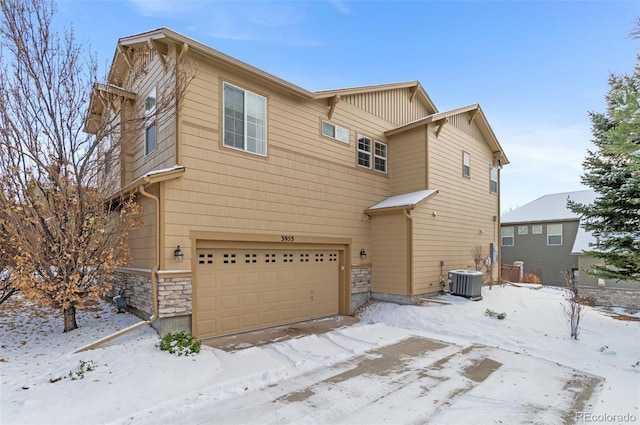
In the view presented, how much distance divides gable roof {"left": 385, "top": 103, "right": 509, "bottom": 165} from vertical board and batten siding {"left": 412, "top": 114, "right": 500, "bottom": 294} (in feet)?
1.12

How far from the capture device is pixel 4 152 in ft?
21.6

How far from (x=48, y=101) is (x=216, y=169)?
3465 mm

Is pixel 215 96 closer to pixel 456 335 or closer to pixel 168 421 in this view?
pixel 168 421

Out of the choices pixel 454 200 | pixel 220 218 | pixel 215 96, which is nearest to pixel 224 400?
pixel 220 218

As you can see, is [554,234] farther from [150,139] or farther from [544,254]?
[150,139]

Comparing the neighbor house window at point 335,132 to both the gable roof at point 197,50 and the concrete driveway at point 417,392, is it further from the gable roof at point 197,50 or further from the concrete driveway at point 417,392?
the concrete driveway at point 417,392

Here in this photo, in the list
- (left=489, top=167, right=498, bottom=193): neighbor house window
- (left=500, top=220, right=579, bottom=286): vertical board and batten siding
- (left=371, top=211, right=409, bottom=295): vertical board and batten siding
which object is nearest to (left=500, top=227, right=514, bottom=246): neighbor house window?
(left=500, top=220, right=579, bottom=286): vertical board and batten siding

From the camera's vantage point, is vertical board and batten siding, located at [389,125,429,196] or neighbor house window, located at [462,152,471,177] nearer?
vertical board and batten siding, located at [389,125,429,196]

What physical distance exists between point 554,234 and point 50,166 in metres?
25.8

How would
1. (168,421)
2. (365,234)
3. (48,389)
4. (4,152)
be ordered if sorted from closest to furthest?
(168,421)
(48,389)
(4,152)
(365,234)

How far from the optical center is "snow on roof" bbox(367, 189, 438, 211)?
10.6 m

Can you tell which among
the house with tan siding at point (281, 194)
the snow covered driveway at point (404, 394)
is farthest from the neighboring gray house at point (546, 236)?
the snow covered driveway at point (404, 394)

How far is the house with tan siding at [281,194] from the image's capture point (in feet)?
24.2

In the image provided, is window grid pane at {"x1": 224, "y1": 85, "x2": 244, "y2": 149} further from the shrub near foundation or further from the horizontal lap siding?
the shrub near foundation
